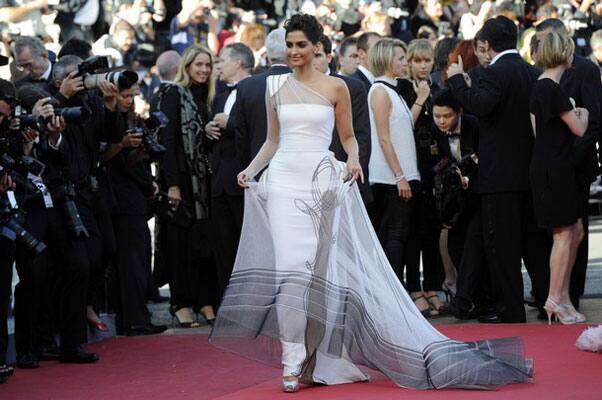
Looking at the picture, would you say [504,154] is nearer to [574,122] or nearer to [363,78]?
[574,122]

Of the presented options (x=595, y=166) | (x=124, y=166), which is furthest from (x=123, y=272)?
(x=595, y=166)

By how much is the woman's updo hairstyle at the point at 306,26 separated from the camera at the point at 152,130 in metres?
2.34

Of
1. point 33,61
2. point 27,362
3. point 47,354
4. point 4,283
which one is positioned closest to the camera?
point 4,283

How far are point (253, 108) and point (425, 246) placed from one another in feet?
6.86

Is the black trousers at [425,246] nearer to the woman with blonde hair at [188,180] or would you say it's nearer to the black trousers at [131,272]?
the woman with blonde hair at [188,180]

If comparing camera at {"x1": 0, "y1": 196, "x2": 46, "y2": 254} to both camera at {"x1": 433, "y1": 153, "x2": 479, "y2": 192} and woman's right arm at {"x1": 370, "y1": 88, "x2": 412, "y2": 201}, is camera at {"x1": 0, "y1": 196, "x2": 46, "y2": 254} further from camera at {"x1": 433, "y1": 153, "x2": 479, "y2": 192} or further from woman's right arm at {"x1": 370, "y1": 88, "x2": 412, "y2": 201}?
camera at {"x1": 433, "y1": 153, "x2": 479, "y2": 192}

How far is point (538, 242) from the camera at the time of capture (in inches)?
420

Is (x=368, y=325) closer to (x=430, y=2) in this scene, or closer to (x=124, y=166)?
(x=124, y=166)

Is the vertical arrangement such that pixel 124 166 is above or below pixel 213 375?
above

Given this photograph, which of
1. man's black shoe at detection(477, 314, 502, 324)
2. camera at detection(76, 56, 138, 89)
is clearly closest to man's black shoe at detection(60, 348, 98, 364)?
camera at detection(76, 56, 138, 89)

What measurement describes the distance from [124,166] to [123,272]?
31.6 inches

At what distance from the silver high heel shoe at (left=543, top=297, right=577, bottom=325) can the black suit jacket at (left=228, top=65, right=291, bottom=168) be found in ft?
7.59

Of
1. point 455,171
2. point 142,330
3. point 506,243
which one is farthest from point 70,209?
point 506,243

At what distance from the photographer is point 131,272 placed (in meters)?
10.9
